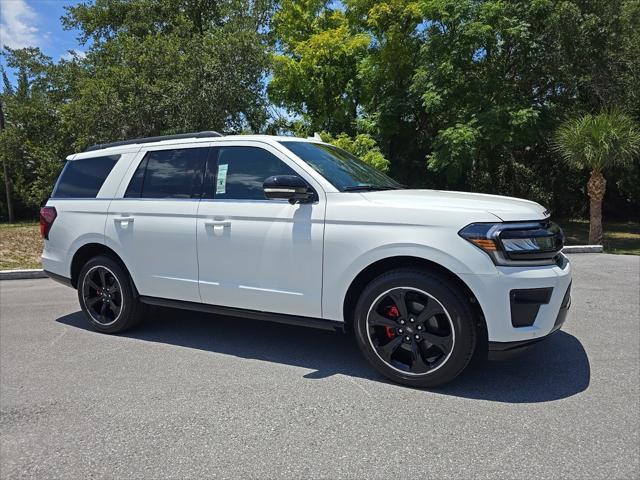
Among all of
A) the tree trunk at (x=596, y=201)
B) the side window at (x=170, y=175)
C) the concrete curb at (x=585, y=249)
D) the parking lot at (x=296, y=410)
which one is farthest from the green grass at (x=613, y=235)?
the side window at (x=170, y=175)

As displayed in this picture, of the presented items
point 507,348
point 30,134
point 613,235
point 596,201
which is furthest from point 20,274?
point 30,134

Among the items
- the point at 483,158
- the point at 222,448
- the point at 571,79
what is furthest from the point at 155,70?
the point at 222,448

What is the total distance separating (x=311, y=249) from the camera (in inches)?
148

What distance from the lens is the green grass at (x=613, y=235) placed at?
12352 millimetres

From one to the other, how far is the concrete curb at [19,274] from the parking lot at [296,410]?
4177 mm

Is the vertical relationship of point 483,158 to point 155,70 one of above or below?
below

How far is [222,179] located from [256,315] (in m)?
1.24

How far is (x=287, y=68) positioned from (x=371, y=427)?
52.5 ft

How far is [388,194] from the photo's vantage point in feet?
12.5

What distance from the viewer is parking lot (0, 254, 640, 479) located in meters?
2.60

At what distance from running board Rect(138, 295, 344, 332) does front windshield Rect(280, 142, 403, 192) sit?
1.07 meters

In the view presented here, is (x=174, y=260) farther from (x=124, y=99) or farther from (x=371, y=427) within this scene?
(x=124, y=99)

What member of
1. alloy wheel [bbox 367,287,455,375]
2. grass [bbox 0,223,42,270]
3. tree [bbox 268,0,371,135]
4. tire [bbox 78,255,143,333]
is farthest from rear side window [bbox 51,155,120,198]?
tree [bbox 268,0,371,135]

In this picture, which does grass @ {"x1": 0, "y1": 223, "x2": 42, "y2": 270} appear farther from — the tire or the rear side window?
the tire
